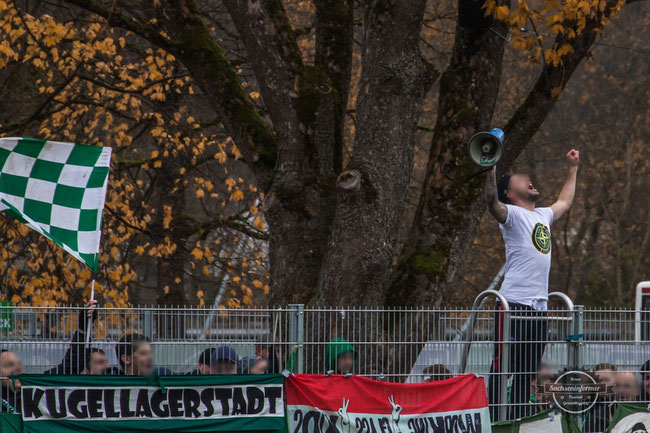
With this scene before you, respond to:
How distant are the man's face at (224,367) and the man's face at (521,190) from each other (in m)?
2.60

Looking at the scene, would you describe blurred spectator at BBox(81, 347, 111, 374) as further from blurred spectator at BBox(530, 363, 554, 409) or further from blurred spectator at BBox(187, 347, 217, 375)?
blurred spectator at BBox(530, 363, 554, 409)

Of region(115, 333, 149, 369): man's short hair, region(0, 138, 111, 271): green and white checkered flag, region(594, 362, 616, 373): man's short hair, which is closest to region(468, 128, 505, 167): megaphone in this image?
region(594, 362, 616, 373): man's short hair

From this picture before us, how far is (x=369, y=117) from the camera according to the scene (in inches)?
338

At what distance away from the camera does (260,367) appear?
6.86 m

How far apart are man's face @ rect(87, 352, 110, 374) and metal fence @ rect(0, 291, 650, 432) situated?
0.05 m

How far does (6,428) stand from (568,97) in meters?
23.1

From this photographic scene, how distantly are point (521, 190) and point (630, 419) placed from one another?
1951mm

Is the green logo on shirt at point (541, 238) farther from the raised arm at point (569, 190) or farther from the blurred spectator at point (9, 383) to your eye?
the blurred spectator at point (9, 383)

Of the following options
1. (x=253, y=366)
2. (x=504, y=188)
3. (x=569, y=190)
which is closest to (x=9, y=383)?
(x=253, y=366)

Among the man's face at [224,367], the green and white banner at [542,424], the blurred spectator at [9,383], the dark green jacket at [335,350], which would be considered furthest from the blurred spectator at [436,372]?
the blurred spectator at [9,383]

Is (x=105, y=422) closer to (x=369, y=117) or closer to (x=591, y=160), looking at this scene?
(x=369, y=117)

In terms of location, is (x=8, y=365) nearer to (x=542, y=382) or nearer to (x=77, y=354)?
(x=77, y=354)

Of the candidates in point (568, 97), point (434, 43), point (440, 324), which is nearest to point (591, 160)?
point (568, 97)

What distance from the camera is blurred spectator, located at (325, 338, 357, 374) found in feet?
22.8
